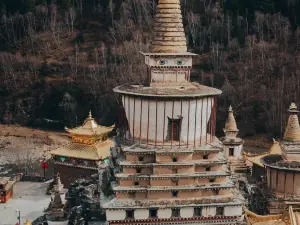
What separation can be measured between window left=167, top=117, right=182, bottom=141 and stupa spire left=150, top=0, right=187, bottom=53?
231 cm

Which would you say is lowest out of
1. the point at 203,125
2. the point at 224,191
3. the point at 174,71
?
the point at 224,191

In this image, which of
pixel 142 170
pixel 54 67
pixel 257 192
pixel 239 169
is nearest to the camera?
pixel 142 170

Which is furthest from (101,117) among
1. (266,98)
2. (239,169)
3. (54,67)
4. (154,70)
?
(154,70)

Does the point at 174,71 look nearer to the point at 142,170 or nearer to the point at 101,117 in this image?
the point at 142,170

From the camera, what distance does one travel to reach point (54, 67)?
5609 centimetres

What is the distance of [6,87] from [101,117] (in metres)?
12.6

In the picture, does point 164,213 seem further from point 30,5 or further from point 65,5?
point 30,5

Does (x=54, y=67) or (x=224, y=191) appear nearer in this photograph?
(x=224, y=191)

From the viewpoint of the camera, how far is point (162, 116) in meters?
16.4

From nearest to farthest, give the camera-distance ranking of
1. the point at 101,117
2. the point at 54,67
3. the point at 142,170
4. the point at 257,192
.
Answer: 1. the point at 142,170
2. the point at 257,192
3. the point at 101,117
4. the point at 54,67

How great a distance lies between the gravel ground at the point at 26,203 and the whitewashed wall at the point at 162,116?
8.79 metres

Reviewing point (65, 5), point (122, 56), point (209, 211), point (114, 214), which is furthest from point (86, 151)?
point (65, 5)

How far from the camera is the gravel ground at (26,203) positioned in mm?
23094

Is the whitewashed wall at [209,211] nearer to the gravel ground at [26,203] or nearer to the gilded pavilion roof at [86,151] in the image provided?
the gravel ground at [26,203]
